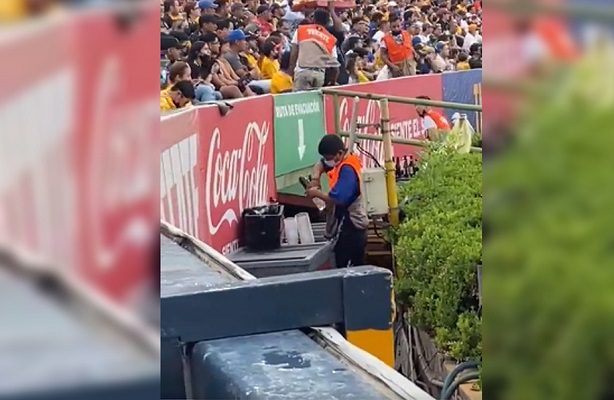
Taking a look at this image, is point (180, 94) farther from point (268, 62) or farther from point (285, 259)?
point (268, 62)

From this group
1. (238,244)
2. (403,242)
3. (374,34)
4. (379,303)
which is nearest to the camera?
(379,303)

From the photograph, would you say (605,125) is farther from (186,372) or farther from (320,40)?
(320,40)

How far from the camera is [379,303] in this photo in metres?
2.86

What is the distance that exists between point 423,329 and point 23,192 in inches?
174

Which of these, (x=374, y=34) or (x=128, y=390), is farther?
(x=374, y=34)

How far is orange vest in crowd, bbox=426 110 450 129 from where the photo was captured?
9074mm

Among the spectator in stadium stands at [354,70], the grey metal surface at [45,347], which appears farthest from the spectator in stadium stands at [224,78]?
the grey metal surface at [45,347]

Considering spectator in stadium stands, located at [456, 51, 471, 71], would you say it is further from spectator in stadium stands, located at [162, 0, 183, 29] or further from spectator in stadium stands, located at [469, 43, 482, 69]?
spectator in stadium stands, located at [162, 0, 183, 29]

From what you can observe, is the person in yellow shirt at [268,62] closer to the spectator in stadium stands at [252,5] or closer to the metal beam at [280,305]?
the spectator in stadium stands at [252,5]

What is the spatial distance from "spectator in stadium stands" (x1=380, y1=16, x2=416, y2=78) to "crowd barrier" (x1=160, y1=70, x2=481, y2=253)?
99 cm

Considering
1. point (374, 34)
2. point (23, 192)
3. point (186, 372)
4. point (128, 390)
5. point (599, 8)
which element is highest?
point (374, 34)

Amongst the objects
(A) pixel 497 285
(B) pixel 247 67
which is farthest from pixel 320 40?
(A) pixel 497 285

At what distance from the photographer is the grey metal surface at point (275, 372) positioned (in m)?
2.09

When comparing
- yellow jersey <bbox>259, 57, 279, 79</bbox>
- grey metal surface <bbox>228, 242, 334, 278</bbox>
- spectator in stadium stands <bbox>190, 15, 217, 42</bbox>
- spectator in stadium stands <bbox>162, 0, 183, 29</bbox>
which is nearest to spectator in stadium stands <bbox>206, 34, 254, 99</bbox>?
spectator in stadium stands <bbox>190, 15, 217, 42</bbox>
